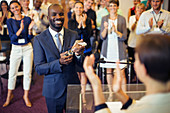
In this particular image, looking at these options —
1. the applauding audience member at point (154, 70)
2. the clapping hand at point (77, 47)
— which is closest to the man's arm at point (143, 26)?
the clapping hand at point (77, 47)

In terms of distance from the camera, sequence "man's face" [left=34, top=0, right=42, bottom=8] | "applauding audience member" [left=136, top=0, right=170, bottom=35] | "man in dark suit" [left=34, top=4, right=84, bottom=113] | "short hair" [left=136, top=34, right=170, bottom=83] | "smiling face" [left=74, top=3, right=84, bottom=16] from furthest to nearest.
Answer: "man's face" [left=34, top=0, right=42, bottom=8] → "smiling face" [left=74, top=3, right=84, bottom=16] → "applauding audience member" [left=136, top=0, right=170, bottom=35] → "man in dark suit" [left=34, top=4, right=84, bottom=113] → "short hair" [left=136, top=34, right=170, bottom=83]

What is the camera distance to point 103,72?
3.60 m

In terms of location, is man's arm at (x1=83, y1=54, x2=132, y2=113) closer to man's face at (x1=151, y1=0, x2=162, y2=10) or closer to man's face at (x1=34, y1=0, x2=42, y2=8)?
man's face at (x1=151, y1=0, x2=162, y2=10)

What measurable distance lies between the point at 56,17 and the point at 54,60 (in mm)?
386

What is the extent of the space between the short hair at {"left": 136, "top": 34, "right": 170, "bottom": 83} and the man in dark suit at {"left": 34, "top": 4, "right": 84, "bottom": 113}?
1.04 m

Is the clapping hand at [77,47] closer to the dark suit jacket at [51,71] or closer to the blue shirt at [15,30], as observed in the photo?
the dark suit jacket at [51,71]

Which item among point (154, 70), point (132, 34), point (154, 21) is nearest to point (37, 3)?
point (132, 34)

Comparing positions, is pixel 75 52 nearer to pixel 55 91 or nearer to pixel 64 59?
pixel 64 59

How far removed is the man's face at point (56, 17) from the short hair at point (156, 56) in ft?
3.95

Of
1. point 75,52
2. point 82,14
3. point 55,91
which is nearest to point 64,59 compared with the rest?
point 75,52

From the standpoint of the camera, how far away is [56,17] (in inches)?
79.7

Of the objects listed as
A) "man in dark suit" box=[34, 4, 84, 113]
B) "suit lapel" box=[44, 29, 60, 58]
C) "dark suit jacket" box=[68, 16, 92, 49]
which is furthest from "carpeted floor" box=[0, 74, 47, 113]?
"suit lapel" box=[44, 29, 60, 58]

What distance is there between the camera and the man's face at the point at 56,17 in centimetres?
202

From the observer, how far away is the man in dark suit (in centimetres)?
197
